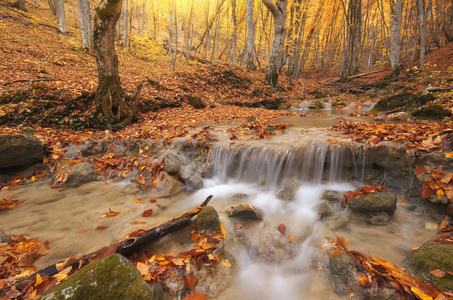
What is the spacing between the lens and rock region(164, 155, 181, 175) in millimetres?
4156

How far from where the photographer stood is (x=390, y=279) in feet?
5.90

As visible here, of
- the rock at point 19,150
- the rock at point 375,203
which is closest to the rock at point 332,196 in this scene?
the rock at point 375,203

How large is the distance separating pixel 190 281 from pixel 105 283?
78 centimetres

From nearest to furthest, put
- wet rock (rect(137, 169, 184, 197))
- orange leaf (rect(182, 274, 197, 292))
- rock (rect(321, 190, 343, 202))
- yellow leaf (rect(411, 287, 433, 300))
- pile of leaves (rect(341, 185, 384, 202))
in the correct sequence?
yellow leaf (rect(411, 287, 433, 300)) < orange leaf (rect(182, 274, 197, 292)) < pile of leaves (rect(341, 185, 384, 202)) < rock (rect(321, 190, 343, 202)) < wet rock (rect(137, 169, 184, 197))

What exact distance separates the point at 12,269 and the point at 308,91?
18018 millimetres

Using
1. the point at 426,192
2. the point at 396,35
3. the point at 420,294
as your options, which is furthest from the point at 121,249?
the point at 396,35

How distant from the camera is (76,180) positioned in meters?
4.13

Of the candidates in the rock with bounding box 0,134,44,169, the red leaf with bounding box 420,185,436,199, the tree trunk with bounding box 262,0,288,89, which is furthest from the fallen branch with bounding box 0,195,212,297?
the tree trunk with bounding box 262,0,288,89

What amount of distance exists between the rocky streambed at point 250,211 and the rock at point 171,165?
2cm

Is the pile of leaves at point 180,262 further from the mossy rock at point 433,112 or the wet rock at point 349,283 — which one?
the mossy rock at point 433,112

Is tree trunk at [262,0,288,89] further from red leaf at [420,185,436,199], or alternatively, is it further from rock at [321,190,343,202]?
red leaf at [420,185,436,199]

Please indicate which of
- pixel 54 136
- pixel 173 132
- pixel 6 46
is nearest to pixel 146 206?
pixel 173 132

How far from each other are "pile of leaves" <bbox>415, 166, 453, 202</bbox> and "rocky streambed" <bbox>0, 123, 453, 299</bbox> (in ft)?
0.37

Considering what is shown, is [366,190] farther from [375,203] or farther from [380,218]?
[380,218]
